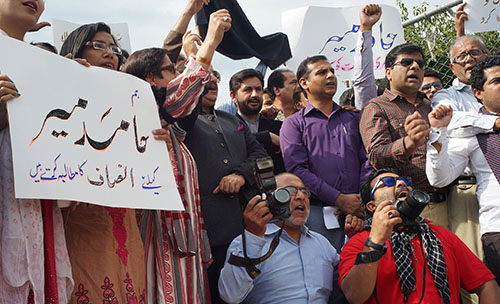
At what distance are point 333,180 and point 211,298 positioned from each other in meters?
1.29

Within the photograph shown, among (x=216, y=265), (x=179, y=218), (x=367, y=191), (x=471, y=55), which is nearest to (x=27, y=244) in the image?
(x=179, y=218)

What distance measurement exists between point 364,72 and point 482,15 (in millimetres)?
1913

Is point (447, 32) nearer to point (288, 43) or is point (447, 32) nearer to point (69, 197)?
point (288, 43)

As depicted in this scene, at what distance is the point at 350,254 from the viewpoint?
11.6ft

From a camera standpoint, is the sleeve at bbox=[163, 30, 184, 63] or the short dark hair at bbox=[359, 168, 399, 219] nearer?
the short dark hair at bbox=[359, 168, 399, 219]

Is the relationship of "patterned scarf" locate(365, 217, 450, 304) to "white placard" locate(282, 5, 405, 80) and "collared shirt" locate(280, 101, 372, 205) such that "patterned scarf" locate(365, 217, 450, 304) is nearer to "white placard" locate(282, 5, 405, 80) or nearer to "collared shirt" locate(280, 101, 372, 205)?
"collared shirt" locate(280, 101, 372, 205)

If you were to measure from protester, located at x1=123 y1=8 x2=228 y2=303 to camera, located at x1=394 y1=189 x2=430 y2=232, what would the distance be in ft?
3.63

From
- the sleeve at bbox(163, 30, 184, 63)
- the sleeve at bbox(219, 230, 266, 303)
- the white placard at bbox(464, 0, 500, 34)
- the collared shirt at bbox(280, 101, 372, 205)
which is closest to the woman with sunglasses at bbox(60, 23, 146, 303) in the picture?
the sleeve at bbox(219, 230, 266, 303)

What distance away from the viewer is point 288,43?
6340 millimetres

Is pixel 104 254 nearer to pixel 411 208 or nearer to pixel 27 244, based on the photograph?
pixel 27 244

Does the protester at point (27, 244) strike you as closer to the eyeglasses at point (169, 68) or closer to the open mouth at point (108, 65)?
the open mouth at point (108, 65)

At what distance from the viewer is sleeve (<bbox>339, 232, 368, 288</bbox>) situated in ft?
11.4

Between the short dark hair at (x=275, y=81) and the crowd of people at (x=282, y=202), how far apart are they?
550 mm

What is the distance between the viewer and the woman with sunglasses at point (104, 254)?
250cm
